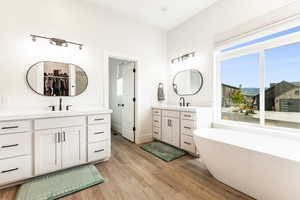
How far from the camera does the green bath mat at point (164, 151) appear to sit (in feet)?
8.75

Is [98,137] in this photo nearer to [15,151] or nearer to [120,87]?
Result: [15,151]

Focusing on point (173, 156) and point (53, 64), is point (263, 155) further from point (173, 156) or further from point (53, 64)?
point (53, 64)

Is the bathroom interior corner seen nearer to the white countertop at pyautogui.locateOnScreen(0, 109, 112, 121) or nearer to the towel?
the white countertop at pyautogui.locateOnScreen(0, 109, 112, 121)

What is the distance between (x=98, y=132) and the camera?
243 centimetres

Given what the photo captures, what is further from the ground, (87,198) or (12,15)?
(12,15)

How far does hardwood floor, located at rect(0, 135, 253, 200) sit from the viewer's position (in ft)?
5.40

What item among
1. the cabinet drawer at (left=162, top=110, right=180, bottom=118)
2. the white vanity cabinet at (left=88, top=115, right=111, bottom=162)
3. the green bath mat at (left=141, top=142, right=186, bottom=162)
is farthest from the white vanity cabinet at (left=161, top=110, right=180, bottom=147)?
the white vanity cabinet at (left=88, top=115, right=111, bottom=162)

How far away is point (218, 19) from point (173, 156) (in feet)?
9.46

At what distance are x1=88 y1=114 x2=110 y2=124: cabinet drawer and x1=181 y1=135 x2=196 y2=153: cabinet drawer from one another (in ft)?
5.17

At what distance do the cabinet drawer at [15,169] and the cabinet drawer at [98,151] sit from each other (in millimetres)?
782

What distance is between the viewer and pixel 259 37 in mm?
2217

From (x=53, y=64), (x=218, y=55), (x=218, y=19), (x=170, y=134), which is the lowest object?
(x=170, y=134)

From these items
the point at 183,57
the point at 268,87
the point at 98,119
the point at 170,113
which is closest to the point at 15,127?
the point at 98,119

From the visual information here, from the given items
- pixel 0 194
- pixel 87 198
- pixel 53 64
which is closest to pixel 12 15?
pixel 53 64
